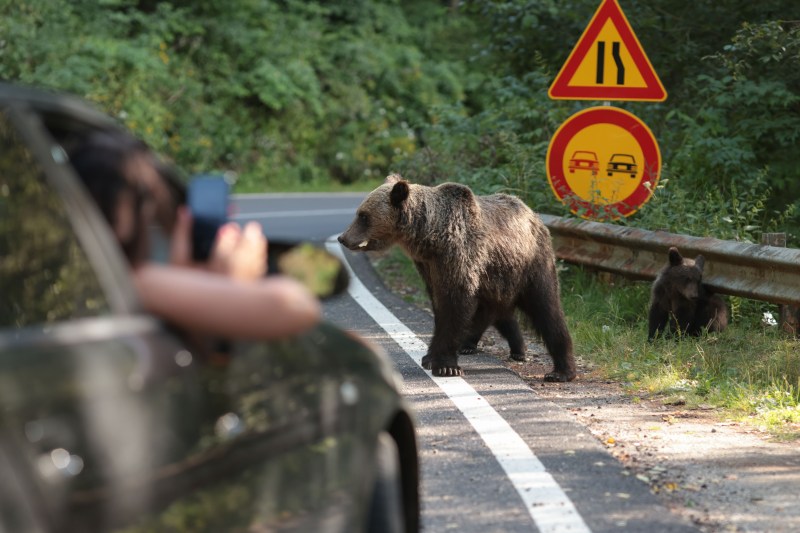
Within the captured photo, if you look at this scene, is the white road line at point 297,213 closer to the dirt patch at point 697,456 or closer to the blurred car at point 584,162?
the blurred car at point 584,162

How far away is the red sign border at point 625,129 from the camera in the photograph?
10203mm

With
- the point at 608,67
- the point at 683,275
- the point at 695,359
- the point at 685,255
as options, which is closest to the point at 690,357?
the point at 695,359

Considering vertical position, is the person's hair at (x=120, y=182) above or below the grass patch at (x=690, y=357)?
above

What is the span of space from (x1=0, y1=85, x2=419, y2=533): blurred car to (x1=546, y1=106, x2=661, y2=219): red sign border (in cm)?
709

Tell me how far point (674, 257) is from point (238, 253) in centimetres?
653

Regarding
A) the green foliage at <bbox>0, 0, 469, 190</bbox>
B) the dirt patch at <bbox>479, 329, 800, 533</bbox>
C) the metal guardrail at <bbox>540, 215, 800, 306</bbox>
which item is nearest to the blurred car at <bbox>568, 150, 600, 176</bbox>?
the metal guardrail at <bbox>540, 215, 800, 306</bbox>

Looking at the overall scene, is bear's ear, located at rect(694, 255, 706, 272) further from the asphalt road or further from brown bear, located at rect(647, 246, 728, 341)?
the asphalt road

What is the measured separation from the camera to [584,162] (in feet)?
34.5

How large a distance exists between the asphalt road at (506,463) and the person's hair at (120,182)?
203 centimetres

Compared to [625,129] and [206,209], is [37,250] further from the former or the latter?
[625,129]

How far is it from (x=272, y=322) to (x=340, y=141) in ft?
92.0

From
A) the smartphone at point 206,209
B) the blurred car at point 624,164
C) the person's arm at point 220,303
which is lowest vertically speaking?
the blurred car at point 624,164

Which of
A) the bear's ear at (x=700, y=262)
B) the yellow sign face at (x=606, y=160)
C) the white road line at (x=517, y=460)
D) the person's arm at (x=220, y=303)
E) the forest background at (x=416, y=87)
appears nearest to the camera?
the person's arm at (x=220, y=303)

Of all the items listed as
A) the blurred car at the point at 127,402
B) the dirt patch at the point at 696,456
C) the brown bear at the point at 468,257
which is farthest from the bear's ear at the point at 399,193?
the blurred car at the point at 127,402
